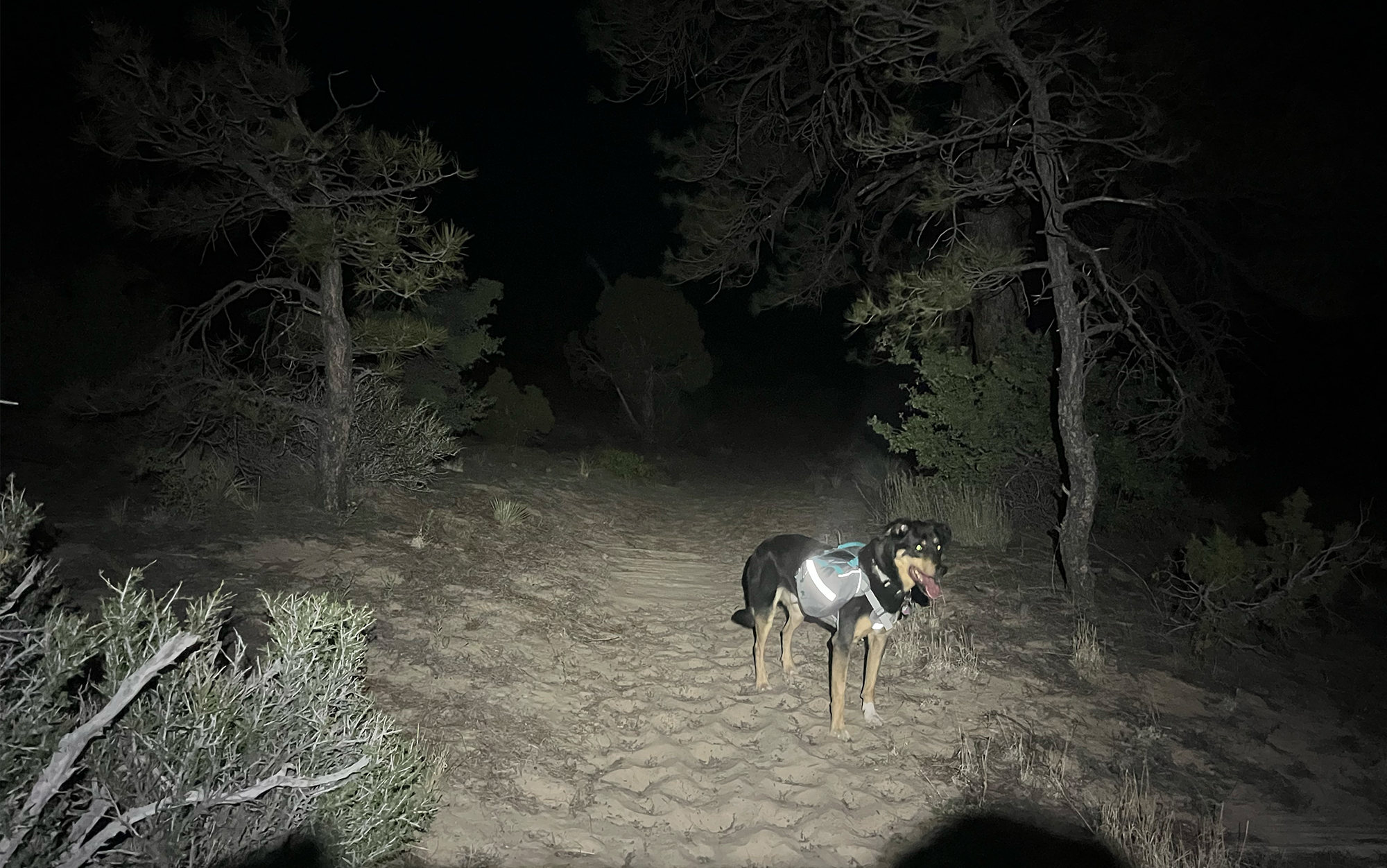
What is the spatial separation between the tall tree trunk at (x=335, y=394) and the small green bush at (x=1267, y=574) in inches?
330

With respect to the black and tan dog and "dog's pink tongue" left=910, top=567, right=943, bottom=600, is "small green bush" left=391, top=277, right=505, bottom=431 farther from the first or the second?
"dog's pink tongue" left=910, top=567, right=943, bottom=600

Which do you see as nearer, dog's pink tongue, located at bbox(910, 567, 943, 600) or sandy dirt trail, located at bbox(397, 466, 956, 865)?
sandy dirt trail, located at bbox(397, 466, 956, 865)

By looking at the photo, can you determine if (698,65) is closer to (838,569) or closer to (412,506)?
(412,506)

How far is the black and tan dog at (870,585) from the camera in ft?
14.3

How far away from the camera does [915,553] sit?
4.33 metres

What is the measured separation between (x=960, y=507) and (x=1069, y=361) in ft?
10.5

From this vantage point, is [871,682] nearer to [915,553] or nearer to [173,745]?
[915,553]

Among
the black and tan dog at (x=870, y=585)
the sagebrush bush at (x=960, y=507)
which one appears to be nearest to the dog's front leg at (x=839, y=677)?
the black and tan dog at (x=870, y=585)

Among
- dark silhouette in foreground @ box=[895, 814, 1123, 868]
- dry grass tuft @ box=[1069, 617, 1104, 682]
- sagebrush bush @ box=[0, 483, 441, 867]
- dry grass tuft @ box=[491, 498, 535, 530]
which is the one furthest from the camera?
dry grass tuft @ box=[491, 498, 535, 530]

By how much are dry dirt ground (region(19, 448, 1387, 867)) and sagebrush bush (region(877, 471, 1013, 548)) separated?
64 centimetres

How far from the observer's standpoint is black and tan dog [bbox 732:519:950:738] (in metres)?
4.36

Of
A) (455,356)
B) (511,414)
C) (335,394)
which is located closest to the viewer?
(335,394)

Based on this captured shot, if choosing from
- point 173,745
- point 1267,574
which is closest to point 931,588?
point 173,745

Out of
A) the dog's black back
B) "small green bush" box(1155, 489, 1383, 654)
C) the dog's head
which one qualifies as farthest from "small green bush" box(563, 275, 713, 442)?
the dog's head
